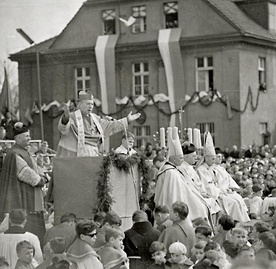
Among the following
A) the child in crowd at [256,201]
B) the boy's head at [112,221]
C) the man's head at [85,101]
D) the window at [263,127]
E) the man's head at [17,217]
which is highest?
the man's head at [85,101]

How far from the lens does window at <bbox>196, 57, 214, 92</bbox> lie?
40156 mm

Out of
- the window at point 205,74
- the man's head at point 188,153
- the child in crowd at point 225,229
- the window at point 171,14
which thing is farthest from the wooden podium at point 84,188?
the window at point 171,14

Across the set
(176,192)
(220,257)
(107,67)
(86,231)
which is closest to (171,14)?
(107,67)

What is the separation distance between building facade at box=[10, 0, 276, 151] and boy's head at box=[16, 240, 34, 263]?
29.1 metres

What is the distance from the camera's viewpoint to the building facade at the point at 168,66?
129 feet

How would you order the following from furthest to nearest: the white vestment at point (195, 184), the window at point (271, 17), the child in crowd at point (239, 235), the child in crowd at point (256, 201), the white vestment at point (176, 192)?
the window at point (271, 17), the child in crowd at point (256, 201), the white vestment at point (195, 184), the white vestment at point (176, 192), the child in crowd at point (239, 235)

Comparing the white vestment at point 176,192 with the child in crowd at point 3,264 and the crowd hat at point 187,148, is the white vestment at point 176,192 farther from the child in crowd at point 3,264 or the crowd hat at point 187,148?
the child in crowd at point 3,264

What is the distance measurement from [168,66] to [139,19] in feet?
7.67

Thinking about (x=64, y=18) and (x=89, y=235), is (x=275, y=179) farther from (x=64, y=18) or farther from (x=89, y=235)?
(x=64, y=18)

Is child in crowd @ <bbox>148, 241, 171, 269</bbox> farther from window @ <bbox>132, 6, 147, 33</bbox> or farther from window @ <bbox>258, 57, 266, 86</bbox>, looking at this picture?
window @ <bbox>258, 57, 266, 86</bbox>

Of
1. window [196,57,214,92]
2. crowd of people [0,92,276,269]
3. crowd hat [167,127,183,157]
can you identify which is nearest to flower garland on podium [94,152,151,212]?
crowd of people [0,92,276,269]

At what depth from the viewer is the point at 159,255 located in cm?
1002

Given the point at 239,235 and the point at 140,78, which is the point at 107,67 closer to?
the point at 140,78

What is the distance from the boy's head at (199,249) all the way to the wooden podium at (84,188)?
2885mm
